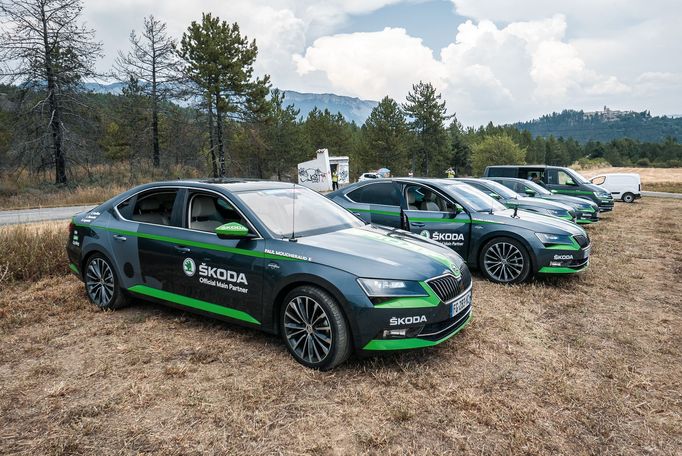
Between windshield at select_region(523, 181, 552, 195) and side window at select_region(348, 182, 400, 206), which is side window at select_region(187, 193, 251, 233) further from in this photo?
windshield at select_region(523, 181, 552, 195)

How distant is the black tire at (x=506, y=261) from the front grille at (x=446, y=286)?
117 inches

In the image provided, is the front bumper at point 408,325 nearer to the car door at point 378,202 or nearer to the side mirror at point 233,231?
the side mirror at point 233,231

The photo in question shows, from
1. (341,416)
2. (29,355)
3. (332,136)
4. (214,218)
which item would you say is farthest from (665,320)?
(332,136)

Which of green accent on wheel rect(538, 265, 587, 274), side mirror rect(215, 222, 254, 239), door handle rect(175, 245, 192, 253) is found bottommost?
green accent on wheel rect(538, 265, 587, 274)

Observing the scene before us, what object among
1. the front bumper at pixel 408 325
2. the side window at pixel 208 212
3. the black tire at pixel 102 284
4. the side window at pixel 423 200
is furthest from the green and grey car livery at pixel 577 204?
the black tire at pixel 102 284

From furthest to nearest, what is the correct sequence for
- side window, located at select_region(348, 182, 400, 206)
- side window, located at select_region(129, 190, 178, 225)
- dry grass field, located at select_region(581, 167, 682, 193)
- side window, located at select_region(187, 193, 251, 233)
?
1. dry grass field, located at select_region(581, 167, 682, 193)
2. side window, located at select_region(348, 182, 400, 206)
3. side window, located at select_region(129, 190, 178, 225)
4. side window, located at select_region(187, 193, 251, 233)

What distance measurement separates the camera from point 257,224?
4086 millimetres

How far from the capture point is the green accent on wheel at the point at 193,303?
408cm

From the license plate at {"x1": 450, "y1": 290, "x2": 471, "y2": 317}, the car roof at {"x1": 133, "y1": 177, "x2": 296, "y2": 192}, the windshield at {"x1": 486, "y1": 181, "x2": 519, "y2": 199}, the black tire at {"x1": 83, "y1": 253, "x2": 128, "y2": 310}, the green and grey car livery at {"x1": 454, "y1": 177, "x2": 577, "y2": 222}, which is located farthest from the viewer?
the windshield at {"x1": 486, "y1": 181, "x2": 519, "y2": 199}

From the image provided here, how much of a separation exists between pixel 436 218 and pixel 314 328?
3960mm

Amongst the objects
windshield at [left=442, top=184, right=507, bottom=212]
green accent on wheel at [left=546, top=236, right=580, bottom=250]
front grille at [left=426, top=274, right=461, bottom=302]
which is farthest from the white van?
front grille at [left=426, top=274, right=461, bottom=302]

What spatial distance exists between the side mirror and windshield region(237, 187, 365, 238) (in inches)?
8.4

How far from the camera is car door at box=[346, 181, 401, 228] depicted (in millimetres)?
7227

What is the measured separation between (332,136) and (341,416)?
59.7m
